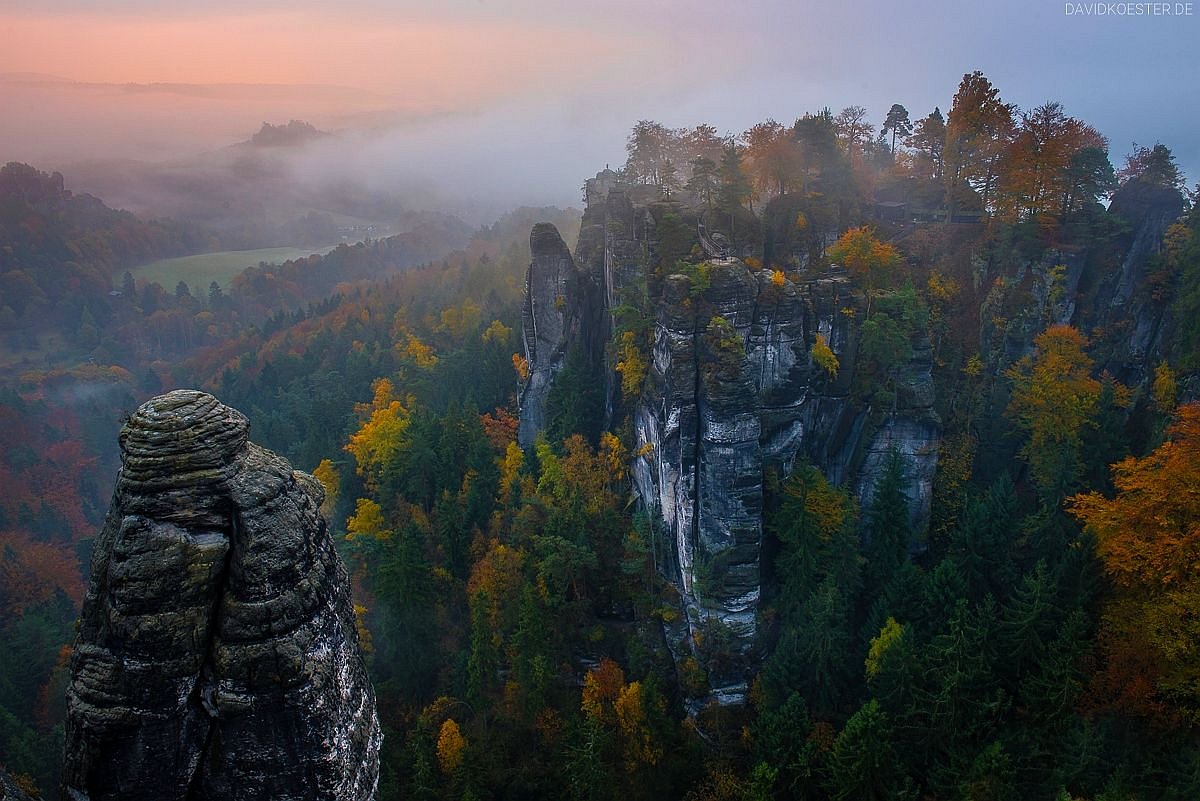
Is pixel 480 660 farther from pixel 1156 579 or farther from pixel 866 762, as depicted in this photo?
pixel 1156 579

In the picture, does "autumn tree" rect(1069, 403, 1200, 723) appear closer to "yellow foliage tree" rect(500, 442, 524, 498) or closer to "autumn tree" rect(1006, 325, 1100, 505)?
"autumn tree" rect(1006, 325, 1100, 505)

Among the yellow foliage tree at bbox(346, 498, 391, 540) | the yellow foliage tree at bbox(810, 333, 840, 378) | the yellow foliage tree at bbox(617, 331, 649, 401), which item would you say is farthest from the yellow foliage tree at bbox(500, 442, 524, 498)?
the yellow foliage tree at bbox(810, 333, 840, 378)

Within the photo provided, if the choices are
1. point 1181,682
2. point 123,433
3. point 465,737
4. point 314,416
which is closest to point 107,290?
point 314,416

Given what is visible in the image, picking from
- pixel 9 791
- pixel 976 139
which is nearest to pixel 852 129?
pixel 976 139

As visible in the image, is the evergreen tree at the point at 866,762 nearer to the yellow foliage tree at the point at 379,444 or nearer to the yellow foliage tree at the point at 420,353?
the yellow foliage tree at the point at 379,444

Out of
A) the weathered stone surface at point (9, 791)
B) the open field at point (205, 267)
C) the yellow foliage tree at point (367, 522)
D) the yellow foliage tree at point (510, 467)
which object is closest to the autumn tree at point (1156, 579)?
the weathered stone surface at point (9, 791)

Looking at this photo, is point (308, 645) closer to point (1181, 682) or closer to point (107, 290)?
point (1181, 682)
